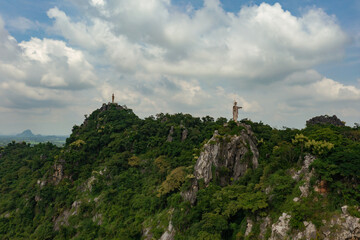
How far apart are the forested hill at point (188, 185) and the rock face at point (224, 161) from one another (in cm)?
16

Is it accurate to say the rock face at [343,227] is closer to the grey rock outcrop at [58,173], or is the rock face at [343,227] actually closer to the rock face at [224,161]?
the rock face at [224,161]

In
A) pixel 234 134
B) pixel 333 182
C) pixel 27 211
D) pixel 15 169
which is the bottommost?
pixel 27 211

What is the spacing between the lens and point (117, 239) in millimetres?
34344

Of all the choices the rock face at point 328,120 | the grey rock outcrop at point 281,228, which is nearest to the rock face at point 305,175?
the grey rock outcrop at point 281,228

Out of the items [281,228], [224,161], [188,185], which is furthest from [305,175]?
[188,185]

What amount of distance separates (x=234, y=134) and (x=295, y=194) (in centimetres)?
1501

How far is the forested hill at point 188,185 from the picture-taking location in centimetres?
2153

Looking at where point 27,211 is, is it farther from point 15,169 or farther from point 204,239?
point 204,239

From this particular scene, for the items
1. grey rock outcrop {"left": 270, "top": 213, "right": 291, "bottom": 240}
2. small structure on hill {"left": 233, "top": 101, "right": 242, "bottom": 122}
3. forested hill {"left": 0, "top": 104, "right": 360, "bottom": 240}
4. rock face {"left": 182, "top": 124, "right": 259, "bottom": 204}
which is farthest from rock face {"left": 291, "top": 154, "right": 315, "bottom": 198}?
small structure on hill {"left": 233, "top": 101, "right": 242, "bottom": 122}

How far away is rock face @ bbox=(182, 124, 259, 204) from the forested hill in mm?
164

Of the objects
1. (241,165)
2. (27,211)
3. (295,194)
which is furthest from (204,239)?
(27,211)

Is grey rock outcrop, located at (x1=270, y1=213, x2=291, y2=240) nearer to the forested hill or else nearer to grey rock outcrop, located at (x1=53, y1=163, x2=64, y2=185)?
the forested hill

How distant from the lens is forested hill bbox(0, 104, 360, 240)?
70.6 ft

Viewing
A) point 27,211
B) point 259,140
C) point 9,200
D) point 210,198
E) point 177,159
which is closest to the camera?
point 210,198
